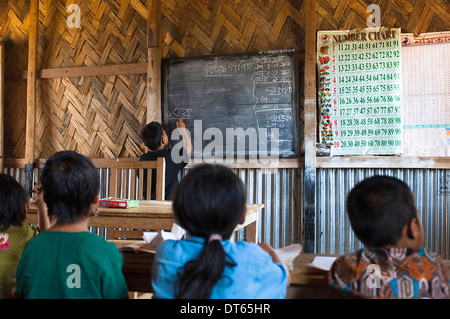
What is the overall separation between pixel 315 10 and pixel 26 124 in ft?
11.0

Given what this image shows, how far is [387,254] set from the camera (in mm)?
1094

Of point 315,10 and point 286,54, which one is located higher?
point 315,10

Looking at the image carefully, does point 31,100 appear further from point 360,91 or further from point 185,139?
point 360,91

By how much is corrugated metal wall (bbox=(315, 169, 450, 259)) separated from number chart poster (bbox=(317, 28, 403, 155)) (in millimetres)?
213

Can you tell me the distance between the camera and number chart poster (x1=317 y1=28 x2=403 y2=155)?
3.60 meters

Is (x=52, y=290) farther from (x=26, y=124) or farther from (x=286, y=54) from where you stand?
(x=26, y=124)

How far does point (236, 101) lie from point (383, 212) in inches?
117

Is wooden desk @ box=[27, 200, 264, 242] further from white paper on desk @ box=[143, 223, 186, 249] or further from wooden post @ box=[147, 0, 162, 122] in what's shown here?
wooden post @ box=[147, 0, 162, 122]

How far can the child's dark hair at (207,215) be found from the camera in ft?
3.41

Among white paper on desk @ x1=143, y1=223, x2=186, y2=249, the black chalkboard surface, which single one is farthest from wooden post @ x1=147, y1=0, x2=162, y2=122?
white paper on desk @ x1=143, y1=223, x2=186, y2=249

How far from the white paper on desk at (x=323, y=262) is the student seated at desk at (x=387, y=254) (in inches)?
8.3

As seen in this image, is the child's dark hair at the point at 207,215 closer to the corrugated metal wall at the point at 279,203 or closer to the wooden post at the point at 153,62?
the corrugated metal wall at the point at 279,203
